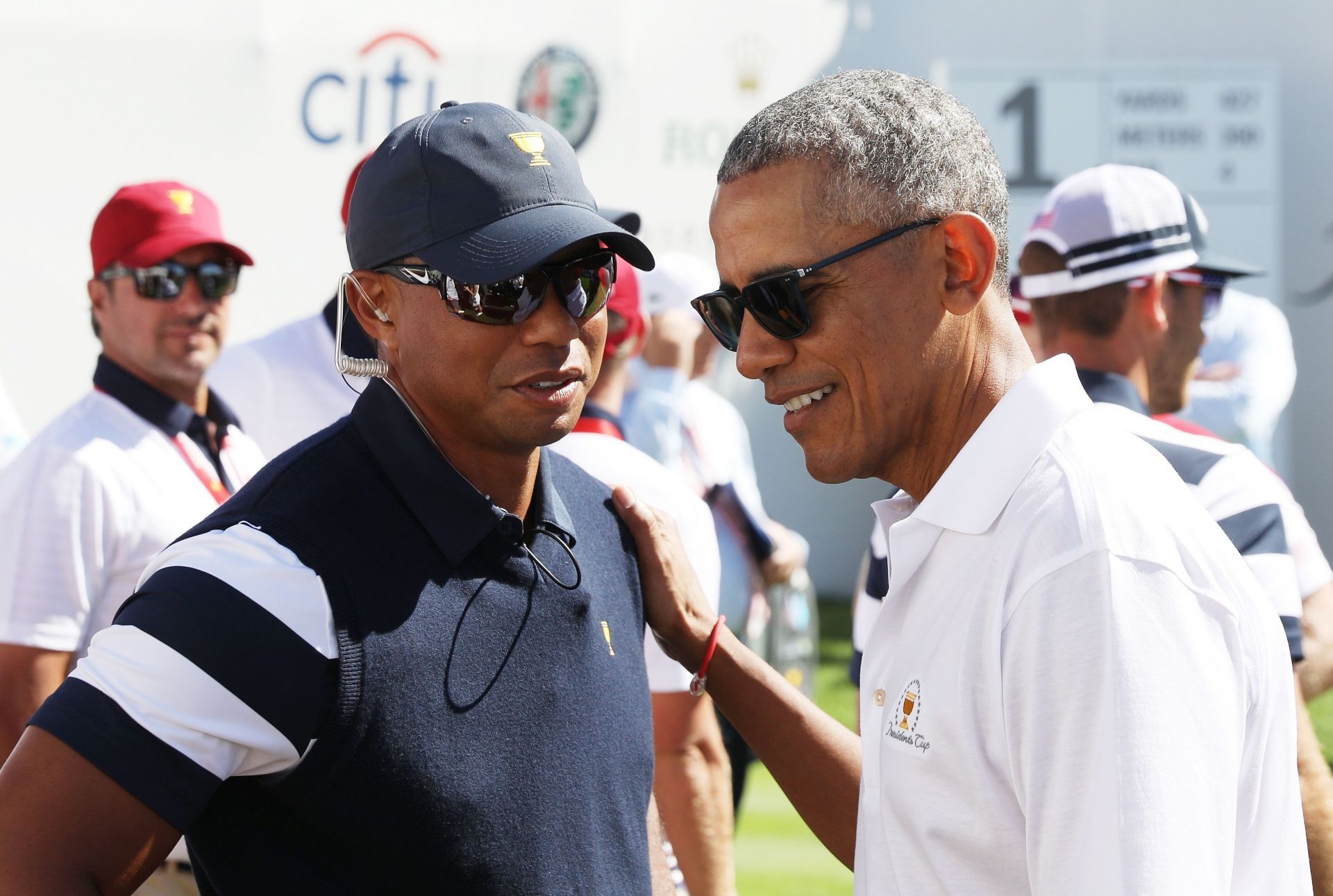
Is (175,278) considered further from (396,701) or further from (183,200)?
(396,701)

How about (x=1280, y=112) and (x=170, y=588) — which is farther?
(x=1280, y=112)

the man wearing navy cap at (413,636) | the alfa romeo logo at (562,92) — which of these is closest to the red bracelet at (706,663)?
the man wearing navy cap at (413,636)

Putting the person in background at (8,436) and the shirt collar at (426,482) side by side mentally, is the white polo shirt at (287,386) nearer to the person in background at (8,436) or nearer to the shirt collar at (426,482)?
the person in background at (8,436)

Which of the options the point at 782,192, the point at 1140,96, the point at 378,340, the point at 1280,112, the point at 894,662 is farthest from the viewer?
the point at 1280,112

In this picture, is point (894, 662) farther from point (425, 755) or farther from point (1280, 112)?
point (1280, 112)

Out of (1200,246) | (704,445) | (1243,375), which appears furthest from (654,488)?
(1243,375)

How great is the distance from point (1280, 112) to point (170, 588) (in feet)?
41.8

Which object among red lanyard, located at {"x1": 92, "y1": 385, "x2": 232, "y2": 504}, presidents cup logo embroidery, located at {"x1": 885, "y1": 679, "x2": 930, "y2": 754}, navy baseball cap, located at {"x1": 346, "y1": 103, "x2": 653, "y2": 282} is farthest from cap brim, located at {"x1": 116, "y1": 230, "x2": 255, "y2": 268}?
presidents cup logo embroidery, located at {"x1": 885, "y1": 679, "x2": 930, "y2": 754}

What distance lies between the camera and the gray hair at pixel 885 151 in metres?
1.70

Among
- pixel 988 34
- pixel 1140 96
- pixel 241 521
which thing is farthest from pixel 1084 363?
pixel 988 34

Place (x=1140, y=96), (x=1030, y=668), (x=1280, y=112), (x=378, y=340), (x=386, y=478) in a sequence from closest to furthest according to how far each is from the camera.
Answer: (x=1030, y=668)
(x=386, y=478)
(x=378, y=340)
(x=1140, y=96)
(x=1280, y=112)

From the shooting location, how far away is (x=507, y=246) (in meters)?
1.96

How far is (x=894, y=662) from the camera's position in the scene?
1572 millimetres

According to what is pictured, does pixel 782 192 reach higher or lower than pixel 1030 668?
higher
